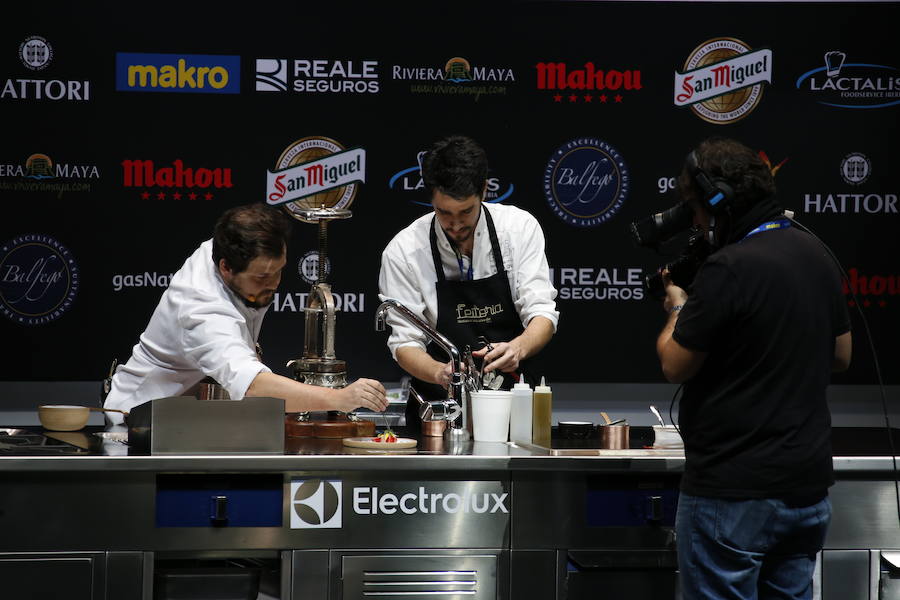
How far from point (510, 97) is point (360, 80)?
1.99 feet

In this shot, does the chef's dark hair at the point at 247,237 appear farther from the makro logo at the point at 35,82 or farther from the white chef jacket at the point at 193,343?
the makro logo at the point at 35,82

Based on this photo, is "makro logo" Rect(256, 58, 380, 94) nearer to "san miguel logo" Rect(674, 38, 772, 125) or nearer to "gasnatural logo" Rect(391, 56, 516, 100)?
"gasnatural logo" Rect(391, 56, 516, 100)

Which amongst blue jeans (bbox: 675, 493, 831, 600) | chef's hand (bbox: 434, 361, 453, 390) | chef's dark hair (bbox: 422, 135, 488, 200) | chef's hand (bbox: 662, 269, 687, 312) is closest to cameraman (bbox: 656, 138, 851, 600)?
blue jeans (bbox: 675, 493, 831, 600)

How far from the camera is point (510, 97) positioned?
162 inches

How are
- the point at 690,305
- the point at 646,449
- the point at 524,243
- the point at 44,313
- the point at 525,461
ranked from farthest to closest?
the point at 44,313, the point at 524,243, the point at 646,449, the point at 525,461, the point at 690,305

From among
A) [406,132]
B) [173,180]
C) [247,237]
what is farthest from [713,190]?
[173,180]

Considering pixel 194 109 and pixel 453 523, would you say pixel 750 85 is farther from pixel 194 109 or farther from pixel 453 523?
pixel 453 523

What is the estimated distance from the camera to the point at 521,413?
99.1 inches

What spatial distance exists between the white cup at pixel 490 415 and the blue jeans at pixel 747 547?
628mm

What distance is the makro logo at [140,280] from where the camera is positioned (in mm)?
4055

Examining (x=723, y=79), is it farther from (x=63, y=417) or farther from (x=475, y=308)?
A: (x=63, y=417)

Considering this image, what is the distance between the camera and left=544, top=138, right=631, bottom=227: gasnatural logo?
4145 millimetres

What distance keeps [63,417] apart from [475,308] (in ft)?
3.97

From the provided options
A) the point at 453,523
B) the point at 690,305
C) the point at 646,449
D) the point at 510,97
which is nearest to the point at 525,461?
the point at 453,523
